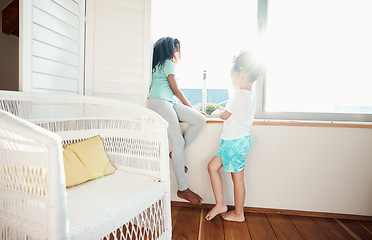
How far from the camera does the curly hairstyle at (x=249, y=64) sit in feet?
5.08

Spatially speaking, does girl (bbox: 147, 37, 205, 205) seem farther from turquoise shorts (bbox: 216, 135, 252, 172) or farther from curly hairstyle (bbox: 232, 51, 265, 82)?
curly hairstyle (bbox: 232, 51, 265, 82)

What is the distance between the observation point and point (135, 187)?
3.16ft

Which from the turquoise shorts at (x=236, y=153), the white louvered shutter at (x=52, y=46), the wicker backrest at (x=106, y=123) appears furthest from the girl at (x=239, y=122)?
the white louvered shutter at (x=52, y=46)

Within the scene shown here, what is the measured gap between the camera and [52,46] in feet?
4.50

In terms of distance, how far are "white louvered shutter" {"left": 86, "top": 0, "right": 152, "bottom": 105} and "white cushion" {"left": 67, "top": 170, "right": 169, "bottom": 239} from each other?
79 cm

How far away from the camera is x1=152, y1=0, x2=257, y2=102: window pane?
78.7 inches

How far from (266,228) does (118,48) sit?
154 centimetres

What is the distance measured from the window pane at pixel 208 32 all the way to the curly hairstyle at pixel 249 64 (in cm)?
44

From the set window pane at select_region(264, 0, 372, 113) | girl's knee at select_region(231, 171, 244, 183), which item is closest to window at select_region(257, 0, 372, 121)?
window pane at select_region(264, 0, 372, 113)

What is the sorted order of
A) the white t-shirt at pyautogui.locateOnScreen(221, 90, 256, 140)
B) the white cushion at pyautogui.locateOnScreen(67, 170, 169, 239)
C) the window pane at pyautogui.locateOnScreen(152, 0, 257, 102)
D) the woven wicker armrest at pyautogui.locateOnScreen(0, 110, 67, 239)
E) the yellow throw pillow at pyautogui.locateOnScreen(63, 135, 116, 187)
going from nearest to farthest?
the woven wicker armrest at pyautogui.locateOnScreen(0, 110, 67, 239), the white cushion at pyautogui.locateOnScreen(67, 170, 169, 239), the yellow throw pillow at pyautogui.locateOnScreen(63, 135, 116, 187), the white t-shirt at pyautogui.locateOnScreen(221, 90, 256, 140), the window pane at pyautogui.locateOnScreen(152, 0, 257, 102)

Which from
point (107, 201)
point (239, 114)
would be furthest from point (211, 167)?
point (107, 201)

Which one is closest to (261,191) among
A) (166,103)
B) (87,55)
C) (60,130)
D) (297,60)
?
(166,103)

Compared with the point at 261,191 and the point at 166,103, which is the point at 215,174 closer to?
the point at 261,191

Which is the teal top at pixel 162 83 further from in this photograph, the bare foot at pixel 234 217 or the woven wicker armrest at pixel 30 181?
the woven wicker armrest at pixel 30 181
